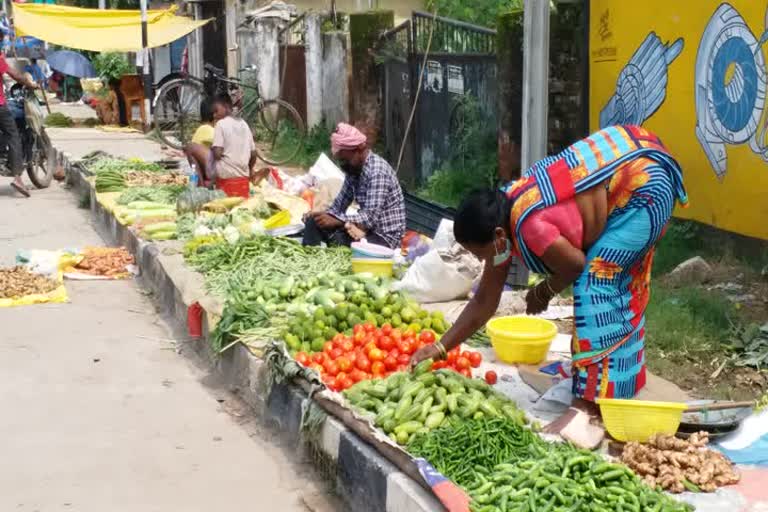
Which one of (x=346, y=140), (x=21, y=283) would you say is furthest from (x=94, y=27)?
(x=346, y=140)

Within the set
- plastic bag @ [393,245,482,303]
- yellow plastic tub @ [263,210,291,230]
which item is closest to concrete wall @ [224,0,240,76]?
yellow plastic tub @ [263,210,291,230]

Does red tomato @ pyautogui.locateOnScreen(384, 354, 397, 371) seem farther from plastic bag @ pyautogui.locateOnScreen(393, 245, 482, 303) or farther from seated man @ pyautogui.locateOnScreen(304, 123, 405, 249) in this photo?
seated man @ pyautogui.locateOnScreen(304, 123, 405, 249)

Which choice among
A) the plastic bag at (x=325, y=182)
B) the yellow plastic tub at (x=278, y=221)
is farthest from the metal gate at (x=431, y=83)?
the yellow plastic tub at (x=278, y=221)

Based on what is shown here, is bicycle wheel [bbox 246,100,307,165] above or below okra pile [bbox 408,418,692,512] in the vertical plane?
above

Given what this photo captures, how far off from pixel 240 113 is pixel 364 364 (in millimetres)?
11986

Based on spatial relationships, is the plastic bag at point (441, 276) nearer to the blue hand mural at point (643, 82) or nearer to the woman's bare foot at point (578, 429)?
the blue hand mural at point (643, 82)

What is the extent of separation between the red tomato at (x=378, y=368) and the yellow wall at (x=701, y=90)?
3.09m

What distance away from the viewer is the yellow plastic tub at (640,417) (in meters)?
4.04

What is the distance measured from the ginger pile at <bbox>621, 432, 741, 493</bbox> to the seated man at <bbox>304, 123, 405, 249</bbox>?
13.1ft

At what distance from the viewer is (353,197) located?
802cm

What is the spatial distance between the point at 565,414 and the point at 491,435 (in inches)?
22.0

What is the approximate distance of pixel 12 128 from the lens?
13.2 m

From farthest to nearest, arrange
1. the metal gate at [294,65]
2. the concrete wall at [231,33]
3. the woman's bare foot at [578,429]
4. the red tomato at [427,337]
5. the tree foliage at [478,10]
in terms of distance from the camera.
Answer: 1. the concrete wall at [231,33]
2. the metal gate at [294,65]
3. the tree foliage at [478,10]
4. the red tomato at [427,337]
5. the woman's bare foot at [578,429]

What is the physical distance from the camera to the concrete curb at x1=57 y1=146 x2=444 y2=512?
3.94m
